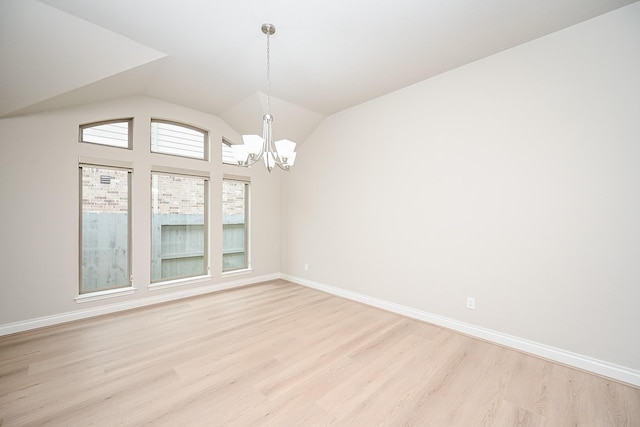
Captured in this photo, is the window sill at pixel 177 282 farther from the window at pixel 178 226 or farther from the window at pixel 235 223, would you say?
the window at pixel 235 223

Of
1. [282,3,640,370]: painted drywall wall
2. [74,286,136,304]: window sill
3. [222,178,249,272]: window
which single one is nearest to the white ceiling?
[282,3,640,370]: painted drywall wall

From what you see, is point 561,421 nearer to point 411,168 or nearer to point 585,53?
point 411,168

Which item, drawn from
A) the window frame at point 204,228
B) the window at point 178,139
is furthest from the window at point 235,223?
the window at point 178,139

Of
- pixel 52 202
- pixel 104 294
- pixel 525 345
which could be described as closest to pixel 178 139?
pixel 52 202

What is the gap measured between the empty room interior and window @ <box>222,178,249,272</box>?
36cm

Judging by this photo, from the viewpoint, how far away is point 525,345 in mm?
2701

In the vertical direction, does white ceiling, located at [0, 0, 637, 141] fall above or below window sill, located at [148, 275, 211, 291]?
above

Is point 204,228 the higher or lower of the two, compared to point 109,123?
lower

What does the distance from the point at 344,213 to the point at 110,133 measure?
363 centimetres

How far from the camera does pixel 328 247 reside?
4.76 m

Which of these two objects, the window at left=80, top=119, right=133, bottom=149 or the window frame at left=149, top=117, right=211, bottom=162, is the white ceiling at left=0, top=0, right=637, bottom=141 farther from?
the window frame at left=149, top=117, right=211, bottom=162

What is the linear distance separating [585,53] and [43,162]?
19.2 ft

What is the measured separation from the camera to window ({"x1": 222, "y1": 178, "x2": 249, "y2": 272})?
16.2 feet

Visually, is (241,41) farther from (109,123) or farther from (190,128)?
(109,123)
